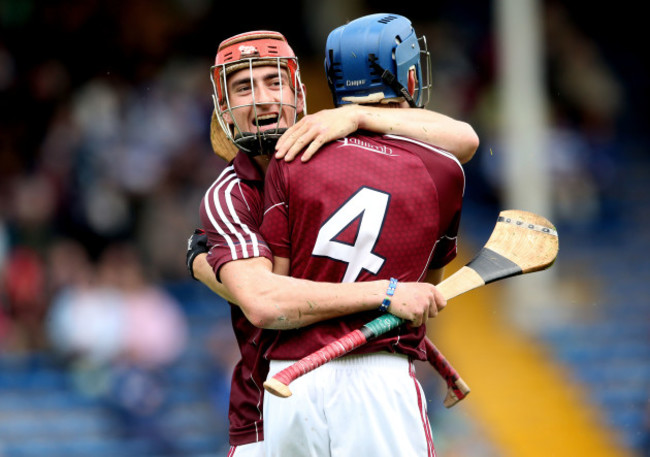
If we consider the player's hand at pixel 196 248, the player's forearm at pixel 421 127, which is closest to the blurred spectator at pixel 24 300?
the player's hand at pixel 196 248

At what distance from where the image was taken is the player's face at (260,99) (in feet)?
10.6

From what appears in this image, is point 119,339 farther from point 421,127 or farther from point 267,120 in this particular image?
point 421,127

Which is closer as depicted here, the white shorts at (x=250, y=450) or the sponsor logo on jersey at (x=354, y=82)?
the sponsor logo on jersey at (x=354, y=82)

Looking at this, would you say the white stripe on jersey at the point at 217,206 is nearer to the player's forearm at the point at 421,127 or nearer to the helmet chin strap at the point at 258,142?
the helmet chin strap at the point at 258,142

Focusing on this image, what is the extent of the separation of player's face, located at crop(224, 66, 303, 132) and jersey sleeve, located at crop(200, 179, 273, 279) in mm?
215

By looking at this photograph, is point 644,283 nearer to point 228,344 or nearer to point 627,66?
point 627,66

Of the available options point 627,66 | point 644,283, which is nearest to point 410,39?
point 644,283

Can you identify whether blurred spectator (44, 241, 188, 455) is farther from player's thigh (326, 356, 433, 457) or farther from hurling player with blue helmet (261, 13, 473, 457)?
player's thigh (326, 356, 433, 457)

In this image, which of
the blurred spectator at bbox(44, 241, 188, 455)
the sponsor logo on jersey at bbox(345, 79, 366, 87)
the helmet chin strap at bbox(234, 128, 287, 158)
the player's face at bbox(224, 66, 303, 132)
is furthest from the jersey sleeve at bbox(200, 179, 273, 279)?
the blurred spectator at bbox(44, 241, 188, 455)

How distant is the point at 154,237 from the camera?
984 cm

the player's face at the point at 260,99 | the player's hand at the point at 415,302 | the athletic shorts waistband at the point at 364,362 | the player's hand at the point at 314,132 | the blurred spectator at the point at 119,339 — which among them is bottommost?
the athletic shorts waistband at the point at 364,362

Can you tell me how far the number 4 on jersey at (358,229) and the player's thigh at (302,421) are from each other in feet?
1.11

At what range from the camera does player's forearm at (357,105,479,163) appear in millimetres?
3104

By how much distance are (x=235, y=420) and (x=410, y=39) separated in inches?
53.3
